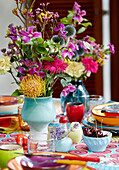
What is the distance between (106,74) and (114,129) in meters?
2.14

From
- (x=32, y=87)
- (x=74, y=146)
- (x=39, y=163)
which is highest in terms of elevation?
(x=32, y=87)

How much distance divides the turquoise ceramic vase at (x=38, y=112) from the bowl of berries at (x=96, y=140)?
0.56 feet

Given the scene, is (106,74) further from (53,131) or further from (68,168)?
(68,168)

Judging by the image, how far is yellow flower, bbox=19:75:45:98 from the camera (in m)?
1.17

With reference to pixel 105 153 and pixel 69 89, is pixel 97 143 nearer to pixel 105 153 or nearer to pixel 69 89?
pixel 105 153

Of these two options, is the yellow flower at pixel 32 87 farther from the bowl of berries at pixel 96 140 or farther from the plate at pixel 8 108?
the plate at pixel 8 108

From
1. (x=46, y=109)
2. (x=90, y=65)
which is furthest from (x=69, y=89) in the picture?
(x=90, y=65)

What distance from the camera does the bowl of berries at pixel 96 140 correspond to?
1.12m

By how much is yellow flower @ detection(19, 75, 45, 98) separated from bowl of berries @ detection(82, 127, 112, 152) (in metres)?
0.22

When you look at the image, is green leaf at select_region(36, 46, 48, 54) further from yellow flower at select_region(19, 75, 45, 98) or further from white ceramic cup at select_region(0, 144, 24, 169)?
white ceramic cup at select_region(0, 144, 24, 169)

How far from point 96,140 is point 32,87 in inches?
11.2

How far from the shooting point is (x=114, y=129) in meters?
1.34

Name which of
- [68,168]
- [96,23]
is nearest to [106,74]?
[96,23]

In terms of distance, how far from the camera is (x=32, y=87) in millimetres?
1173
